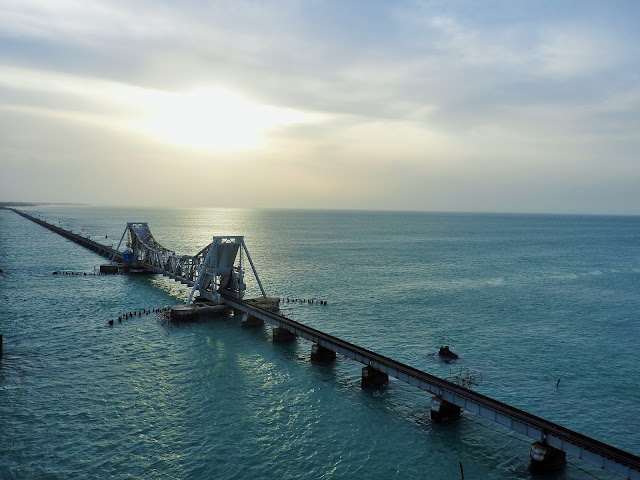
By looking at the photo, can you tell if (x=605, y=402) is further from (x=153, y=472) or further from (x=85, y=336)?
(x=85, y=336)

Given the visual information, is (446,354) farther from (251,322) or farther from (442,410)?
(251,322)

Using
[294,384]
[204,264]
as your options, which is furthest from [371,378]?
[204,264]

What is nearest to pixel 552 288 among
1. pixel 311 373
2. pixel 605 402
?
pixel 605 402

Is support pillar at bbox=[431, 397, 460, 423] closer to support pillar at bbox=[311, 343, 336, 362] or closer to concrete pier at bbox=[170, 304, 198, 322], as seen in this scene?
support pillar at bbox=[311, 343, 336, 362]

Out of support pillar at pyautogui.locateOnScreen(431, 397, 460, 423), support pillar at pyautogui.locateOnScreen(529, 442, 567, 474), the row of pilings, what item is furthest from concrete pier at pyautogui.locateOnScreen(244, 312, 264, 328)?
support pillar at pyautogui.locateOnScreen(529, 442, 567, 474)

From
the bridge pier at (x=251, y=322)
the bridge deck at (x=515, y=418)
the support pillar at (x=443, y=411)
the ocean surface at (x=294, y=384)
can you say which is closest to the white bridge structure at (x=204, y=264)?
the ocean surface at (x=294, y=384)

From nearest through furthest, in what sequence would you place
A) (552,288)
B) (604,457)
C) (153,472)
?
(604,457) < (153,472) < (552,288)

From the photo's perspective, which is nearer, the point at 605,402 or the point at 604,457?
the point at 604,457
